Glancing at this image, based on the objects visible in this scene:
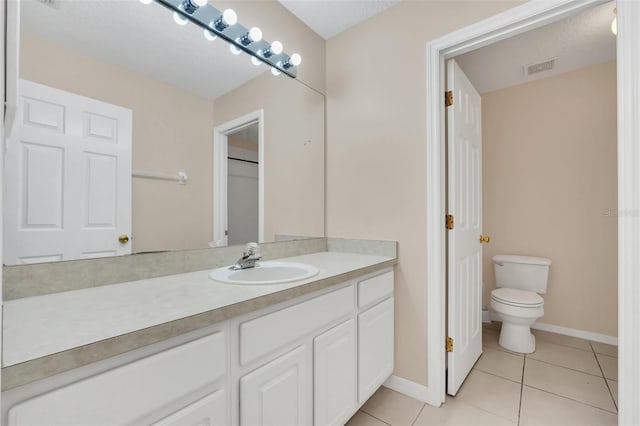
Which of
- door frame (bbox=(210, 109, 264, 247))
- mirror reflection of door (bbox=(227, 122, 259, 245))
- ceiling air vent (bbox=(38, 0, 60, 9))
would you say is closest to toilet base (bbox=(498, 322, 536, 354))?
mirror reflection of door (bbox=(227, 122, 259, 245))

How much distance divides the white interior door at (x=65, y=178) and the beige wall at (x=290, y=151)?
663mm

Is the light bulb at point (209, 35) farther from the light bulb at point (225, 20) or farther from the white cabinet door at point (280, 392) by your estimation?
the white cabinet door at point (280, 392)

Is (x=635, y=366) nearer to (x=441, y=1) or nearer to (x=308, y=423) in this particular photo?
(x=308, y=423)

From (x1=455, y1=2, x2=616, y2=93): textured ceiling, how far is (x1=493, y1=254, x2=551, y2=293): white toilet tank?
64.1 inches

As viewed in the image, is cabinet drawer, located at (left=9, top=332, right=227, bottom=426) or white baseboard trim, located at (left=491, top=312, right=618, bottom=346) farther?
white baseboard trim, located at (left=491, top=312, right=618, bottom=346)

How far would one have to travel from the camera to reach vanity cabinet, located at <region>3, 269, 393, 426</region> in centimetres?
59

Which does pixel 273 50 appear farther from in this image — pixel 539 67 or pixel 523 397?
pixel 523 397

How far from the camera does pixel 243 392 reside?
0.88 m

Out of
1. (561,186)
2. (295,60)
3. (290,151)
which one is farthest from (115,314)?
(561,186)

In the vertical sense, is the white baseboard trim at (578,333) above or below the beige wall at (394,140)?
below

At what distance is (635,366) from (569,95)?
2.30 meters

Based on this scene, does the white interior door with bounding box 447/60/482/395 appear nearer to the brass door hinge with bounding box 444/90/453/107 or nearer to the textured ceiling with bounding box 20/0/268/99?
the brass door hinge with bounding box 444/90/453/107

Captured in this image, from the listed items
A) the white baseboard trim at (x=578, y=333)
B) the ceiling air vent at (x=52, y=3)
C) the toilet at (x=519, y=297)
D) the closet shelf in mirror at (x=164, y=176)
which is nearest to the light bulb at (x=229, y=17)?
the ceiling air vent at (x=52, y=3)

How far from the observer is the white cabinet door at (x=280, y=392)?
0.90 metres
